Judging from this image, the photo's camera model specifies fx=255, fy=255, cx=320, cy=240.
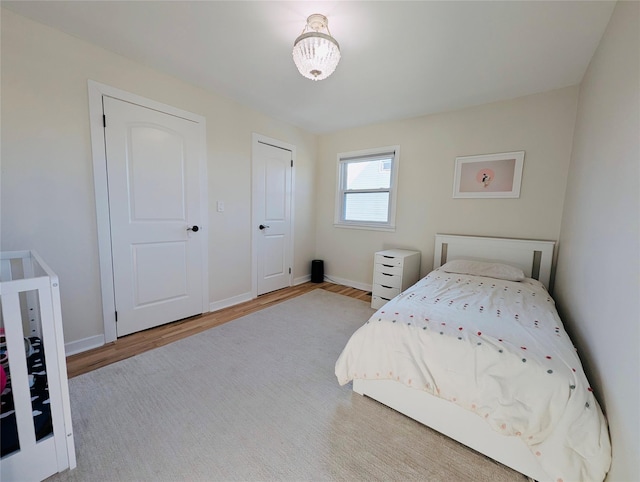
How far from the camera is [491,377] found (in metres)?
1.14

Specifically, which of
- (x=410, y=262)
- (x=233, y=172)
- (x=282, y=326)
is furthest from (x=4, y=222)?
(x=410, y=262)

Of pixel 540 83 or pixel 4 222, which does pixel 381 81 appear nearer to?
pixel 540 83

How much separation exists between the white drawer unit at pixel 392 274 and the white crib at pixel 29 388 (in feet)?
8.77

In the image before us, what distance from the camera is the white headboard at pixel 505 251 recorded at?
248 centimetres

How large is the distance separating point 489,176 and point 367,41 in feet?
6.29

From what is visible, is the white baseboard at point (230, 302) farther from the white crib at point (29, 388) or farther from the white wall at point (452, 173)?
the white crib at point (29, 388)

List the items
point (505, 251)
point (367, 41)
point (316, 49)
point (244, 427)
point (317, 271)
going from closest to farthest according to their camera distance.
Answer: point (244, 427) < point (316, 49) < point (367, 41) < point (505, 251) < point (317, 271)

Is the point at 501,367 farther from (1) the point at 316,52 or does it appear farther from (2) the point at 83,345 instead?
(2) the point at 83,345

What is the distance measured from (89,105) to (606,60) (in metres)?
3.57

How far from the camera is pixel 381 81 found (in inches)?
92.5

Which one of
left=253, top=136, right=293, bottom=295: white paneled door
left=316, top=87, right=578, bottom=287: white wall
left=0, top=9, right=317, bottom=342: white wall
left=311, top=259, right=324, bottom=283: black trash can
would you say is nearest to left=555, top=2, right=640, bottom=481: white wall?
left=316, top=87, right=578, bottom=287: white wall

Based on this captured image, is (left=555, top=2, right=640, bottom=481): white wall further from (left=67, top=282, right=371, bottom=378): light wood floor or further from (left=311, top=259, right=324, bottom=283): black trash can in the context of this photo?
(left=311, top=259, right=324, bottom=283): black trash can

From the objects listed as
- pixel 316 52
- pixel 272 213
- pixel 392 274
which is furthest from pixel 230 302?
pixel 316 52

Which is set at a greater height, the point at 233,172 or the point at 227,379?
the point at 233,172
